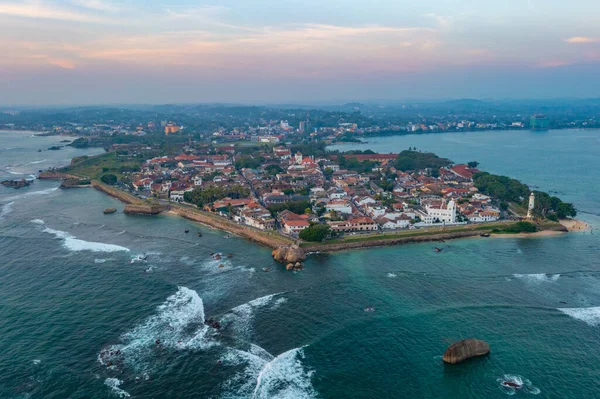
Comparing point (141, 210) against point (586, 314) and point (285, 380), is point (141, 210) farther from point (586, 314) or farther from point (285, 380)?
point (586, 314)

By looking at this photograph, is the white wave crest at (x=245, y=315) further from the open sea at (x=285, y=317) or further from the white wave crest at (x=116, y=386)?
the white wave crest at (x=116, y=386)

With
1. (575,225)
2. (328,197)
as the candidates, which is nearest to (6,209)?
(328,197)

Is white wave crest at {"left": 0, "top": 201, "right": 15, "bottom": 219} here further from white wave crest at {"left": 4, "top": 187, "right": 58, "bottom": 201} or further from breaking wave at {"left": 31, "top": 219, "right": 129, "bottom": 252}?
breaking wave at {"left": 31, "top": 219, "right": 129, "bottom": 252}

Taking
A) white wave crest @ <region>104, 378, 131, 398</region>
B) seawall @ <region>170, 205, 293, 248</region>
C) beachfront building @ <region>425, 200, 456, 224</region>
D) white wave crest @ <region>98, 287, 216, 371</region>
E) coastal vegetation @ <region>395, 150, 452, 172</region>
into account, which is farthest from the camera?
coastal vegetation @ <region>395, 150, 452, 172</region>

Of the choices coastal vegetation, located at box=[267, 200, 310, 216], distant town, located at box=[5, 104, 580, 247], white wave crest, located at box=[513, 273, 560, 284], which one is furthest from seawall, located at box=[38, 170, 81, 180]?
white wave crest, located at box=[513, 273, 560, 284]

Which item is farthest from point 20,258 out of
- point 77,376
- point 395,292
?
point 395,292

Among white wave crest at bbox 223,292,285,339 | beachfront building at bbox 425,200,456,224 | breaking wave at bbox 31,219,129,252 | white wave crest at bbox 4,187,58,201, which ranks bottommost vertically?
white wave crest at bbox 223,292,285,339

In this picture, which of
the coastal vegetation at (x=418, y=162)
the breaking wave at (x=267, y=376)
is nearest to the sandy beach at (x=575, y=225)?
the coastal vegetation at (x=418, y=162)
